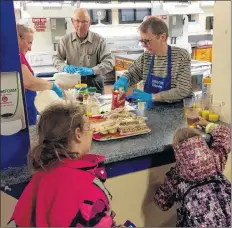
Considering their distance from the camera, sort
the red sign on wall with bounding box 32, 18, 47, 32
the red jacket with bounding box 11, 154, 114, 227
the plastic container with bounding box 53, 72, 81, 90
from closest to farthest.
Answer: the red jacket with bounding box 11, 154, 114, 227 < the plastic container with bounding box 53, 72, 81, 90 < the red sign on wall with bounding box 32, 18, 47, 32

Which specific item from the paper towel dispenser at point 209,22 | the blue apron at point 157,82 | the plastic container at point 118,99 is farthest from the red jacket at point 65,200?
the paper towel dispenser at point 209,22

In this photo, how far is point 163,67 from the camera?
7.55 feet

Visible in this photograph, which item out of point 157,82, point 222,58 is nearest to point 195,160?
point 222,58

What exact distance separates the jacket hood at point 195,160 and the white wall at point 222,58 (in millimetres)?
528

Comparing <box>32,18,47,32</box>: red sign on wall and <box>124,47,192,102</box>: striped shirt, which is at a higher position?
<box>32,18,47,32</box>: red sign on wall

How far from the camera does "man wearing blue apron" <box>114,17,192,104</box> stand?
2.21 meters

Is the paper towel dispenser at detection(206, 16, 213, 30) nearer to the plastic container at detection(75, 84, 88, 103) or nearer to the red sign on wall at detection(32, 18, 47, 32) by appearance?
the red sign on wall at detection(32, 18, 47, 32)

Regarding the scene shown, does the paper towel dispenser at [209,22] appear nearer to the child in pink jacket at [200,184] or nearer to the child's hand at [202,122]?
the child's hand at [202,122]

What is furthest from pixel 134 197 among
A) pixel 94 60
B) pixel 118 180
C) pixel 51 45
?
pixel 51 45

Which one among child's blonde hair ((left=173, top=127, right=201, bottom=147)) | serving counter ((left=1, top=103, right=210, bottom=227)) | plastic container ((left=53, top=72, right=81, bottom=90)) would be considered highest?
plastic container ((left=53, top=72, right=81, bottom=90))

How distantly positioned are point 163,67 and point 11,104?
4.35ft

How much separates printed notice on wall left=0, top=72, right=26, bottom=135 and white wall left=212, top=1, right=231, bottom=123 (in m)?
1.15

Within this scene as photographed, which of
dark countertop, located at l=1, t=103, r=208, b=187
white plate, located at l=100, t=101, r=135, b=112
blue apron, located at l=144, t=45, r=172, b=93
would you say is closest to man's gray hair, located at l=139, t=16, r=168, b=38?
blue apron, located at l=144, t=45, r=172, b=93

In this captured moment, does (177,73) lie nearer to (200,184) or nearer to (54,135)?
(200,184)
